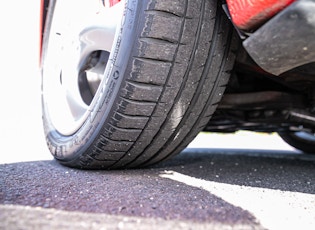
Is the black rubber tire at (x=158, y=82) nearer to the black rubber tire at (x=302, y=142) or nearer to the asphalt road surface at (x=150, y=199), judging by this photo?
the asphalt road surface at (x=150, y=199)

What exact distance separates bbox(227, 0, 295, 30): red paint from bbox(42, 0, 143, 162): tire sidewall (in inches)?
11.9

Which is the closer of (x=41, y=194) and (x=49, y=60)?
(x=41, y=194)

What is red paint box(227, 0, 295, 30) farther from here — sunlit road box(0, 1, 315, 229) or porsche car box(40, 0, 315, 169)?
sunlit road box(0, 1, 315, 229)

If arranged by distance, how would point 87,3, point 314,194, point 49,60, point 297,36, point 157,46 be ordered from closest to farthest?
point 297,36, point 157,46, point 314,194, point 87,3, point 49,60

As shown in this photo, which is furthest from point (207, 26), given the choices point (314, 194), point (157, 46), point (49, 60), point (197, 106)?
point (49, 60)

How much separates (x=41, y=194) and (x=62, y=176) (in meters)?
0.30

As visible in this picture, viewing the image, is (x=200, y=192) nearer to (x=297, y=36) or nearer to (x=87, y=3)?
(x=297, y=36)

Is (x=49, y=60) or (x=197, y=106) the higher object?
(x=49, y=60)

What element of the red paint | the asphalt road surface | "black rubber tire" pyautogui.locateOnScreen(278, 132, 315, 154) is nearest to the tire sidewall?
the asphalt road surface

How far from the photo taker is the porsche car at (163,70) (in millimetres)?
887

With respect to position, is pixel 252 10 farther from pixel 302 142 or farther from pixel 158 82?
pixel 302 142

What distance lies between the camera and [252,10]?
842mm

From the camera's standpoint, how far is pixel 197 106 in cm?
123

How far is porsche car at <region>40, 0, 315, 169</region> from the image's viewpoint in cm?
89
